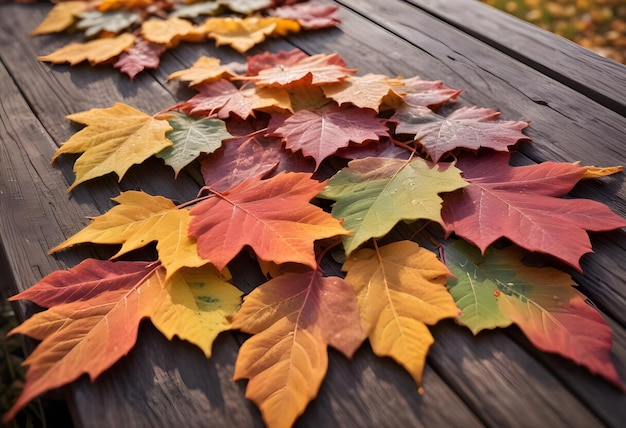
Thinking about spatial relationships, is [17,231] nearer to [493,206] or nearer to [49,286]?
[49,286]

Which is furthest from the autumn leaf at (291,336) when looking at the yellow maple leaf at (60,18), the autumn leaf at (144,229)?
the yellow maple leaf at (60,18)

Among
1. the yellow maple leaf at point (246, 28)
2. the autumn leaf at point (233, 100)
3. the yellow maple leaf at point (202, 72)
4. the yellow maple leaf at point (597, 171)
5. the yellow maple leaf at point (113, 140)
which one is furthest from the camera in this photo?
the yellow maple leaf at point (246, 28)

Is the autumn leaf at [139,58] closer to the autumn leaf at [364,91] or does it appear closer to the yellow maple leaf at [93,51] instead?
the yellow maple leaf at [93,51]

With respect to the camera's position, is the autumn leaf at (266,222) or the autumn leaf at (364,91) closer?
the autumn leaf at (266,222)

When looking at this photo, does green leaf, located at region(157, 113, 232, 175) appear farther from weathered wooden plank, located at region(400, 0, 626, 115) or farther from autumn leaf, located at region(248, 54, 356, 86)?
weathered wooden plank, located at region(400, 0, 626, 115)

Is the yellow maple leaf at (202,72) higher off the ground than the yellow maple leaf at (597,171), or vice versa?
the yellow maple leaf at (597,171)

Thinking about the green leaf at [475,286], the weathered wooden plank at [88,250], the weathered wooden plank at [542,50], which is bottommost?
the weathered wooden plank at [88,250]
